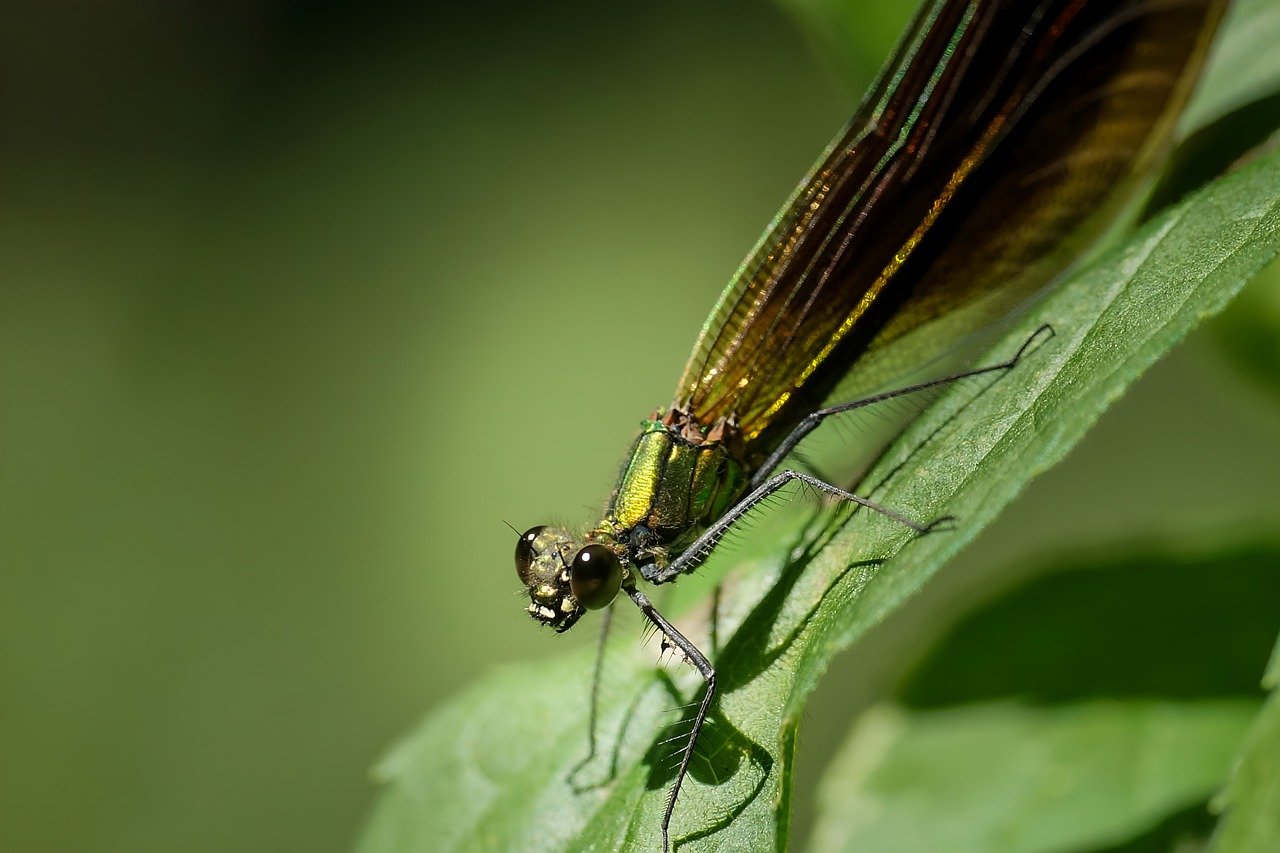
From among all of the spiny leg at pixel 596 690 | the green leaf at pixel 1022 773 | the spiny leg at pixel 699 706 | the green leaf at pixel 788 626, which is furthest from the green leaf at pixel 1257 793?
the spiny leg at pixel 596 690

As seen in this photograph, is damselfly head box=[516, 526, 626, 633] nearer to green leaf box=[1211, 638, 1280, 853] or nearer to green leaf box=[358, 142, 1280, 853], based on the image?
green leaf box=[358, 142, 1280, 853]

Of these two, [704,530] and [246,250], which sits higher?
[246,250]

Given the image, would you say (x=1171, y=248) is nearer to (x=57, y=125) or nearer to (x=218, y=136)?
(x=218, y=136)

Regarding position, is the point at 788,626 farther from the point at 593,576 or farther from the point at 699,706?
the point at 593,576

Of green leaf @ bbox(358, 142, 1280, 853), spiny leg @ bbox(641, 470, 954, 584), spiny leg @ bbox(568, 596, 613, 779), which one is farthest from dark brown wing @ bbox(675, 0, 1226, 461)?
spiny leg @ bbox(568, 596, 613, 779)

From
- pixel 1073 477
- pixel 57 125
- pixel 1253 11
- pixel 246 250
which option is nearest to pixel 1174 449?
pixel 1073 477
